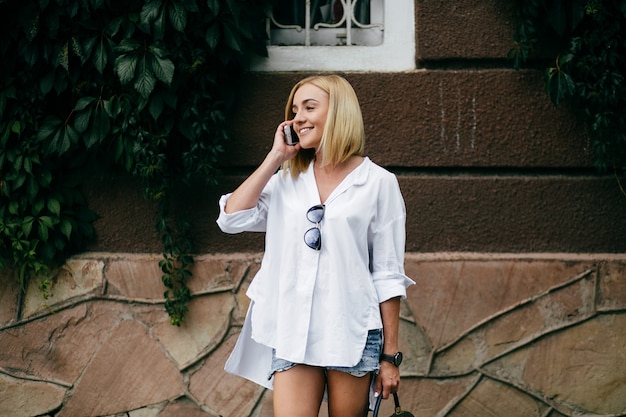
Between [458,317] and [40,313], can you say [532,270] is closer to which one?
[458,317]

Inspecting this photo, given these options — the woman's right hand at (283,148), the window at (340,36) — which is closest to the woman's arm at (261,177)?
the woman's right hand at (283,148)

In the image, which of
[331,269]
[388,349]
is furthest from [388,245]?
[388,349]

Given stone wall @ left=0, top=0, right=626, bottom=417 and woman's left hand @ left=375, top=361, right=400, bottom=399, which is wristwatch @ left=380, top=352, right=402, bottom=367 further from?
stone wall @ left=0, top=0, right=626, bottom=417

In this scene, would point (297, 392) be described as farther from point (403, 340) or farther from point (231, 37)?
point (231, 37)

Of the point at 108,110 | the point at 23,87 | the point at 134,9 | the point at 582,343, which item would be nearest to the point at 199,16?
the point at 134,9

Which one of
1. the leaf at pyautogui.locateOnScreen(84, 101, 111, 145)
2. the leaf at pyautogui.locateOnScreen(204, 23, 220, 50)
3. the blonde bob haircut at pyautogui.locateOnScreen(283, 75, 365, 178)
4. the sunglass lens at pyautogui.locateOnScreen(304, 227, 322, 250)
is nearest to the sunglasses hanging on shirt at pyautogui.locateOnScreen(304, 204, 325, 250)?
the sunglass lens at pyautogui.locateOnScreen(304, 227, 322, 250)

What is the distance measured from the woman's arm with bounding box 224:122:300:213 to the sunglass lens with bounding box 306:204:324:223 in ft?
0.70

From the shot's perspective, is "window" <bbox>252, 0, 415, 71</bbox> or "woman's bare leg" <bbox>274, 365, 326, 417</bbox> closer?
"woman's bare leg" <bbox>274, 365, 326, 417</bbox>

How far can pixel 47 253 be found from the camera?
4086mm

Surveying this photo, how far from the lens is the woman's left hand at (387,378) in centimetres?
280

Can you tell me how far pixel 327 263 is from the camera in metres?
2.76

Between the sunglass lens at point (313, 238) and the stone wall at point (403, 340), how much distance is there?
1376mm

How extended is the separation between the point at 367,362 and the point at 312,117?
91cm

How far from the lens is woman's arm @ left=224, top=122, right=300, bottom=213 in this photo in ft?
9.36
